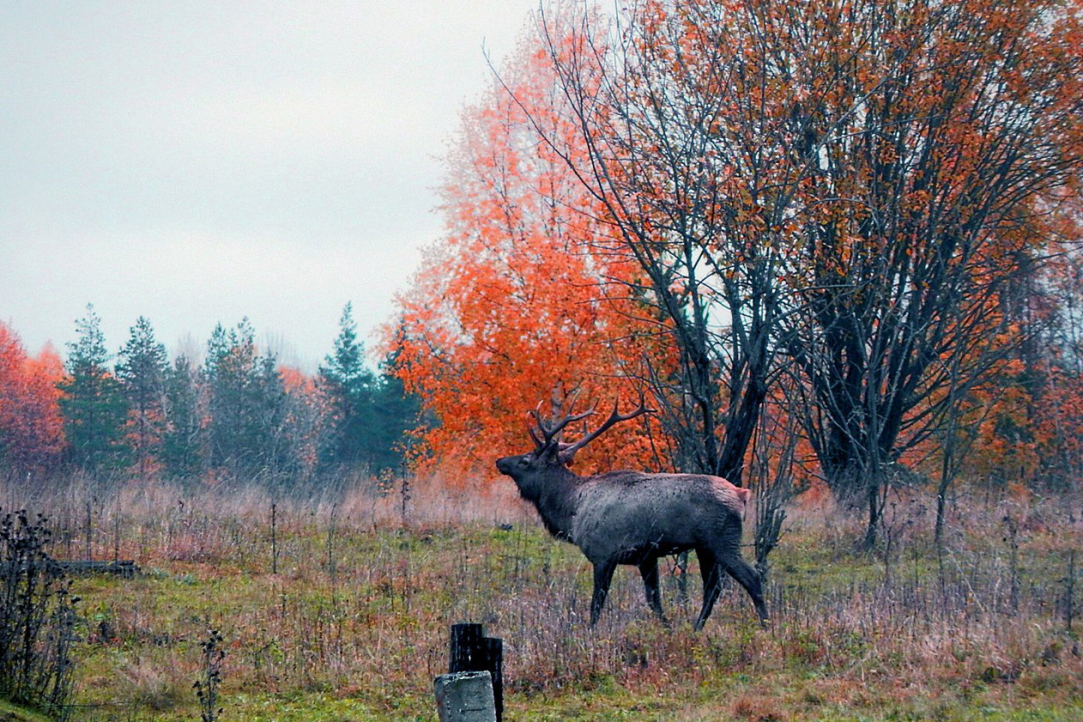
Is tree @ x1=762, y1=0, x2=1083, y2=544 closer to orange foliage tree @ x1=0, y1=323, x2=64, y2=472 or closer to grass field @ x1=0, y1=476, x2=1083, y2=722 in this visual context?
grass field @ x1=0, y1=476, x2=1083, y2=722

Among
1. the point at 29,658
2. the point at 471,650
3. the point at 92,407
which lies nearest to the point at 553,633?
the point at 471,650

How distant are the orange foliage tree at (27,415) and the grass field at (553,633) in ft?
82.1

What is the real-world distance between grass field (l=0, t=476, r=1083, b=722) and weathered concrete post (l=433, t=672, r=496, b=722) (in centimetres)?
251

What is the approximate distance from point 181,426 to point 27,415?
18.2ft

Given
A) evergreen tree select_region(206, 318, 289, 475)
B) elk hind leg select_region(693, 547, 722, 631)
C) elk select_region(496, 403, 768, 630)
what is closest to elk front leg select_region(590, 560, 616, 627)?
elk select_region(496, 403, 768, 630)

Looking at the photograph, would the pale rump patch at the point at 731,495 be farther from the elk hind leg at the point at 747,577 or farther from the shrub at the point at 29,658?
the shrub at the point at 29,658

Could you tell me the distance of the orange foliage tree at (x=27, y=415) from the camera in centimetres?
3788

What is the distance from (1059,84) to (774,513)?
33.2 feet

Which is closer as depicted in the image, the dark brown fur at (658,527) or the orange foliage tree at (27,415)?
the dark brown fur at (658,527)

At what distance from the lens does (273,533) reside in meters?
14.0

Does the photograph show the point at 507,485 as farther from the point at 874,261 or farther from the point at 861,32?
the point at 861,32

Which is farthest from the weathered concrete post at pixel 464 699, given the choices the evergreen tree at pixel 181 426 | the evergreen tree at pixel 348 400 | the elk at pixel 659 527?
the evergreen tree at pixel 348 400

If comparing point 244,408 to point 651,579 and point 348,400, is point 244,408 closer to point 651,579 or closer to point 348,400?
point 348,400

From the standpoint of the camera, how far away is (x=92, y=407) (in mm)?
37969
